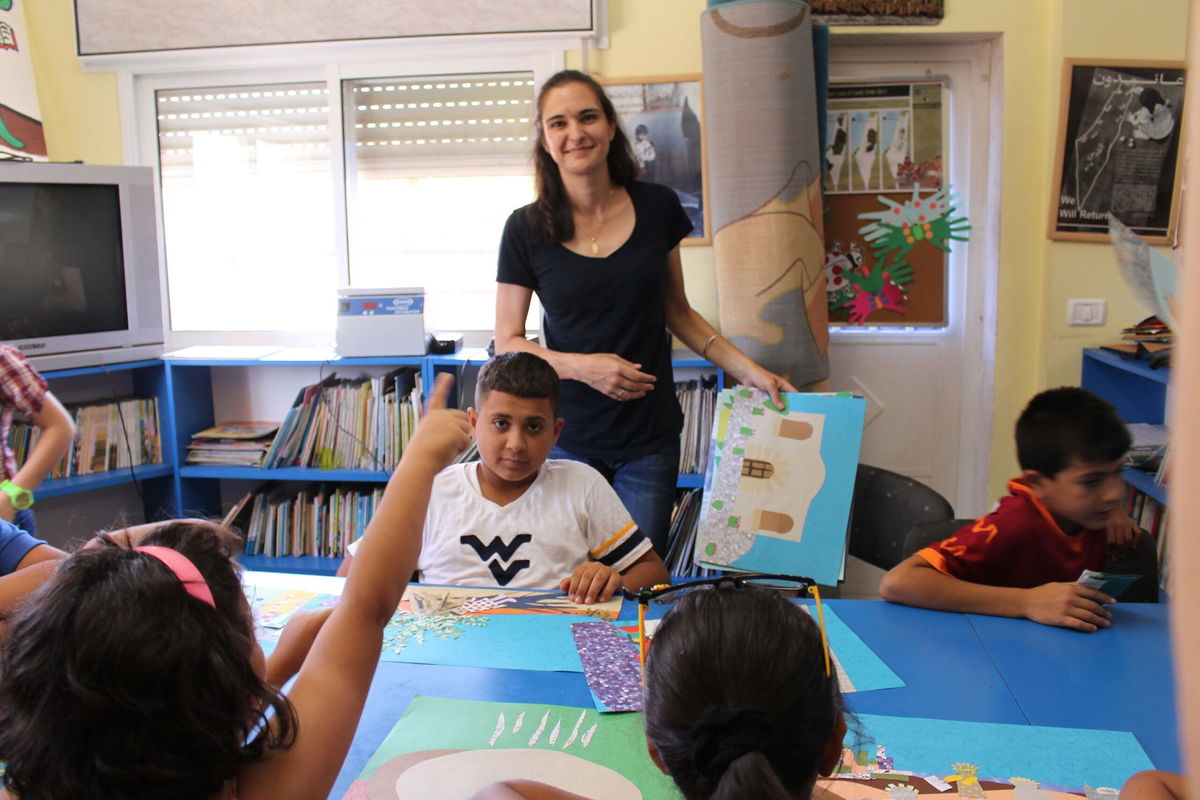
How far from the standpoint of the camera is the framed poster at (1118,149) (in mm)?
3057

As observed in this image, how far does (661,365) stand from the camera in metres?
2.23

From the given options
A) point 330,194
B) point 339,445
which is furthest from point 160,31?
point 339,445

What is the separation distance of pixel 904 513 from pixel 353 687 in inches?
62.1

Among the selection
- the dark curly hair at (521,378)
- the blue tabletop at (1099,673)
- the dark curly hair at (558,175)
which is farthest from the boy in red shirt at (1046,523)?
the dark curly hair at (558,175)

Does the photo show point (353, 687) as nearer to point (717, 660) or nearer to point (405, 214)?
point (717, 660)

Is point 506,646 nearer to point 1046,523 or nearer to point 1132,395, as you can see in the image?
point 1046,523

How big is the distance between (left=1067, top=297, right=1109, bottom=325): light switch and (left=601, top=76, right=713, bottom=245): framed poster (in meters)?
1.29

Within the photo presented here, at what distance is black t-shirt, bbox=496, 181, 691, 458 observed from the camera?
7.02ft

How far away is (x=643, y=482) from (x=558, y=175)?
0.77 meters

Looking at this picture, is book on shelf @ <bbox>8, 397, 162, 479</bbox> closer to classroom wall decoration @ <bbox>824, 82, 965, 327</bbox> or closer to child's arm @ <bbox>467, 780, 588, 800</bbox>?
classroom wall decoration @ <bbox>824, 82, 965, 327</bbox>

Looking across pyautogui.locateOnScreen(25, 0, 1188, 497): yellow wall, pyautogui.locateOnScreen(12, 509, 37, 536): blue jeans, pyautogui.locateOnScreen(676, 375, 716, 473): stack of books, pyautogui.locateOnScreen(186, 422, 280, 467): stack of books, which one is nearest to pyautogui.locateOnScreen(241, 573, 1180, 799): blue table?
pyautogui.locateOnScreen(12, 509, 37, 536): blue jeans

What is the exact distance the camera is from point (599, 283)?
214cm

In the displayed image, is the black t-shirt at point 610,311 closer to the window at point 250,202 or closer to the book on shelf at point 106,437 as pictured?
the window at point 250,202

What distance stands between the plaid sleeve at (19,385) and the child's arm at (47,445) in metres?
0.02
